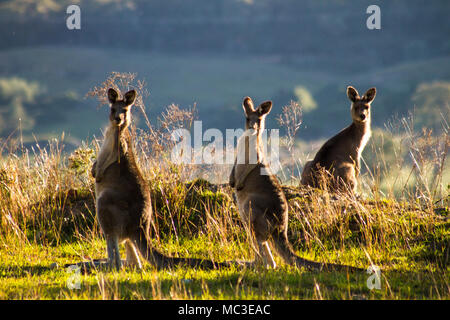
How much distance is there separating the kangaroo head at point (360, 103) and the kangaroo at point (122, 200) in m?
6.31

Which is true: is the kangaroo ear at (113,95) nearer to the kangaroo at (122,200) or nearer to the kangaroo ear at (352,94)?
the kangaroo at (122,200)

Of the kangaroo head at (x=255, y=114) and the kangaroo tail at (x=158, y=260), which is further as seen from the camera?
the kangaroo head at (x=255, y=114)

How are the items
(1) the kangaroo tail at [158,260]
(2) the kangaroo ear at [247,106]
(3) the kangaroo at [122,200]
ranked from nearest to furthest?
1. (3) the kangaroo at [122,200]
2. (1) the kangaroo tail at [158,260]
3. (2) the kangaroo ear at [247,106]

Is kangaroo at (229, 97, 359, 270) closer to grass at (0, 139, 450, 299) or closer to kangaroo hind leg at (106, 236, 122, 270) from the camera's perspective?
grass at (0, 139, 450, 299)

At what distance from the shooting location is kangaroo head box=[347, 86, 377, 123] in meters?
12.3

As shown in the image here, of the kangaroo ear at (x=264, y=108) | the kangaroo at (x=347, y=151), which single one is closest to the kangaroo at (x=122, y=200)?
the kangaroo ear at (x=264, y=108)

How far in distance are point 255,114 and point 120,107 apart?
2068mm

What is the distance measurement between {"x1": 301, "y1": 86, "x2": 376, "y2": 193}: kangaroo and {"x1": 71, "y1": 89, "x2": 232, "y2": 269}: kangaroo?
4833 millimetres

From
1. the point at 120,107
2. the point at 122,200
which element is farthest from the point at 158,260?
the point at 120,107

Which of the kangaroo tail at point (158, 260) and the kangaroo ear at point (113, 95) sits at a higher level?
the kangaroo ear at point (113, 95)

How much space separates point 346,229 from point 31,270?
5952 millimetres

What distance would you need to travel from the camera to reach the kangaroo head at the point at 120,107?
25.4 ft

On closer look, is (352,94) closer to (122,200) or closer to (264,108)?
(264,108)

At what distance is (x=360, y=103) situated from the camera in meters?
12.5
